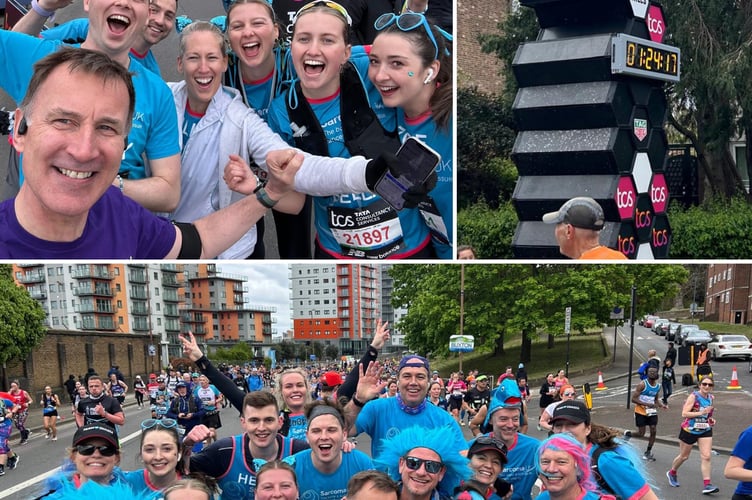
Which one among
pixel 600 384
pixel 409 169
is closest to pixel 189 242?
pixel 409 169

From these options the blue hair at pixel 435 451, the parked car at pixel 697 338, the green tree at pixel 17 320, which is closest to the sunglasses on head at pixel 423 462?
the blue hair at pixel 435 451

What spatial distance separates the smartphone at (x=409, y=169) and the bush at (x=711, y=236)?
670cm

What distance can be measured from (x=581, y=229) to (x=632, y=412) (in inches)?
340

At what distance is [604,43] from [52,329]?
431cm

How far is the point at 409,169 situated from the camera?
453 centimetres

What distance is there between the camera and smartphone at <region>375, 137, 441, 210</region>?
4.53 meters

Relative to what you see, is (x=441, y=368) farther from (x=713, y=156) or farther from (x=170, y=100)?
(x=170, y=100)

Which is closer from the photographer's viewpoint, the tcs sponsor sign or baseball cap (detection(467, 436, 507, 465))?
baseball cap (detection(467, 436, 507, 465))

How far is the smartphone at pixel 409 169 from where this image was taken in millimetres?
A: 4531

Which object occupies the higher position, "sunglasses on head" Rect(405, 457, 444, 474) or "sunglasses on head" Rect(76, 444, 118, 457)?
"sunglasses on head" Rect(405, 457, 444, 474)

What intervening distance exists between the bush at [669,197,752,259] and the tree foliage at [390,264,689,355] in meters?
1.37

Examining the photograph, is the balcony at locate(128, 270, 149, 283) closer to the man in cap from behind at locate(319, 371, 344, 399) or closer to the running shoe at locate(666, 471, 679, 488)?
the man in cap from behind at locate(319, 371, 344, 399)

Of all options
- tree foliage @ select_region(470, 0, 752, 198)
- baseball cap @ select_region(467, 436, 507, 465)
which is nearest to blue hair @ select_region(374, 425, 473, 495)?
baseball cap @ select_region(467, 436, 507, 465)

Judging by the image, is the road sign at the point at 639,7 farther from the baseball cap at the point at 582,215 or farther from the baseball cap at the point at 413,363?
the baseball cap at the point at 413,363
